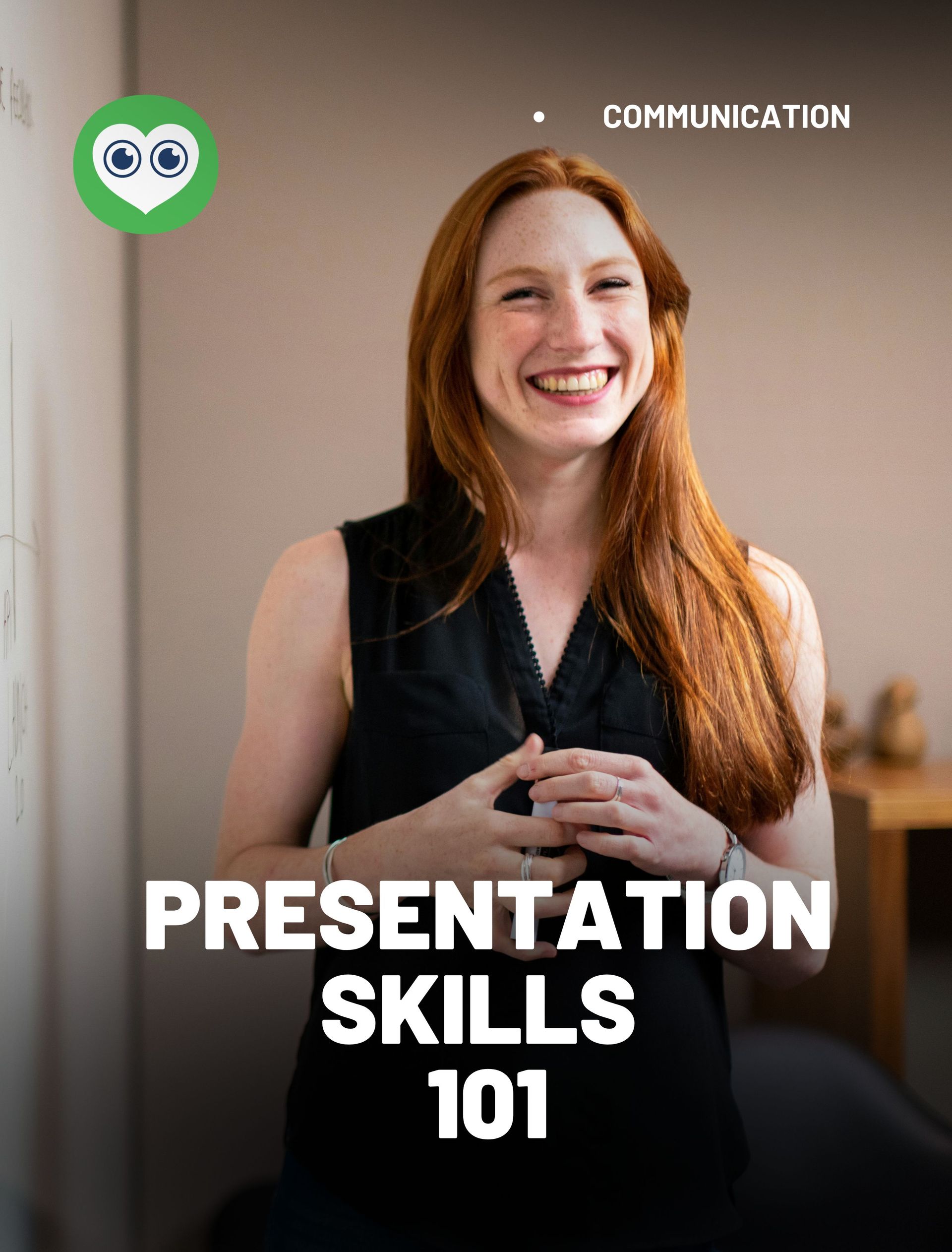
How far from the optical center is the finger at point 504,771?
0.56m

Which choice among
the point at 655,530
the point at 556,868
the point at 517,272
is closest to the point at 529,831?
the point at 556,868

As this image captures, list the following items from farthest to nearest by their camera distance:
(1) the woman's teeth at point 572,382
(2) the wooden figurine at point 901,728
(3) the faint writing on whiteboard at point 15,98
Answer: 1. (2) the wooden figurine at point 901,728
2. (1) the woman's teeth at point 572,382
3. (3) the faint writing on whiteboard at point 15,98

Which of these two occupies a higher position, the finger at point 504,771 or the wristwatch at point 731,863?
the finger at point 504,771

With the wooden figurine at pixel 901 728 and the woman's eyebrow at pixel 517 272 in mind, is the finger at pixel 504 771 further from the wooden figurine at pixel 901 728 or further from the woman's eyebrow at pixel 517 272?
the wooden figurine at pixel 901 728

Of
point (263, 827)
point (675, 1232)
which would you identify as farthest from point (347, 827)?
point (675, 1232)

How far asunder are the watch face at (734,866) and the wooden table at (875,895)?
1.04 feet

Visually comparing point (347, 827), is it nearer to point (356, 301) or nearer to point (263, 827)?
point (263, 827)

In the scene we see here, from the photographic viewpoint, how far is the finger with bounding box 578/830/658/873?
22.5 inches

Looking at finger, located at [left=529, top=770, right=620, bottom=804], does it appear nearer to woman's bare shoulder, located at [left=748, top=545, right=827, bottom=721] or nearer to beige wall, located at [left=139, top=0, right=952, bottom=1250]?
woman's bare shoulder, located at [left=748, top=545, right=827, bottom=721]

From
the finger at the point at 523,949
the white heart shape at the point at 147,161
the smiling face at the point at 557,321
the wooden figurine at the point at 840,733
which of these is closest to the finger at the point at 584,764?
the finger at the point at 523,949

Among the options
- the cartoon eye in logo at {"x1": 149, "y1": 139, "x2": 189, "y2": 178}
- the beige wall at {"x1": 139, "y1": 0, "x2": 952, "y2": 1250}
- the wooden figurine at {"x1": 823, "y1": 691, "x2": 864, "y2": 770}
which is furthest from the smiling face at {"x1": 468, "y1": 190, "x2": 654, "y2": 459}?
the wooden figurine at {"x1": 823, "y1": 691, "x2": 864, "y2": 770}

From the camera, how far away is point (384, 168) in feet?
2.72

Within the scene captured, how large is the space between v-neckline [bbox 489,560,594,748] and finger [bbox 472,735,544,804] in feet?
0.21

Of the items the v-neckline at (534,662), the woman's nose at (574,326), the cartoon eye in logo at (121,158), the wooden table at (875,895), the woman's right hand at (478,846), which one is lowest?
the wooden table at (875,895)
